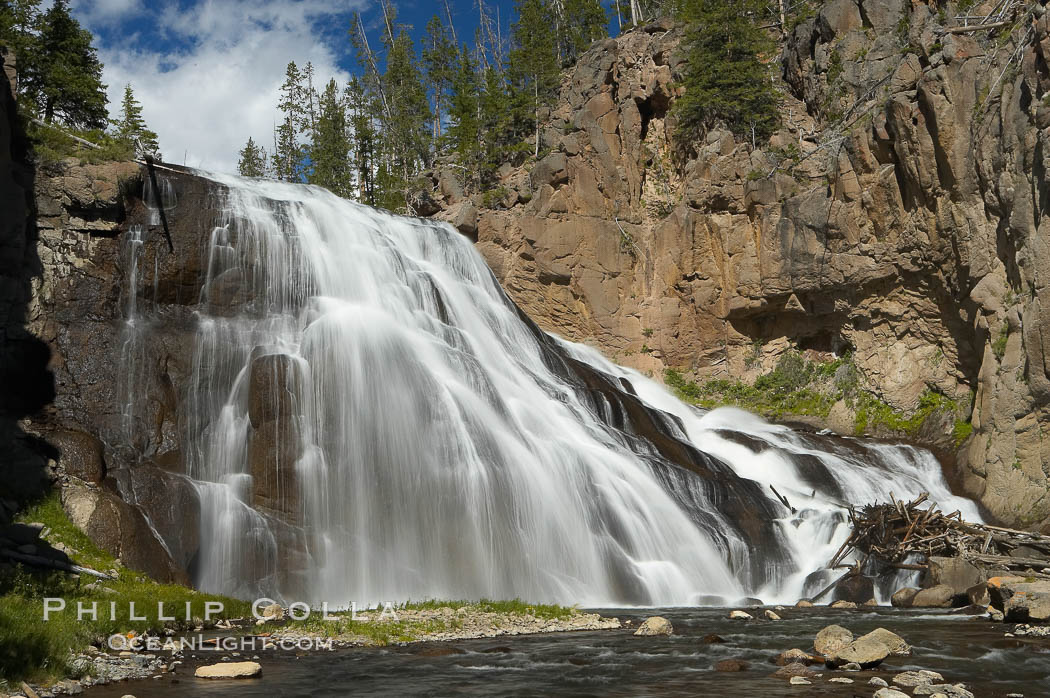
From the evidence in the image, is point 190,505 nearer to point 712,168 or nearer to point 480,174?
point 712,168

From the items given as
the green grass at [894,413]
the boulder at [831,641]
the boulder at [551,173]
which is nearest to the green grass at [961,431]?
the green grass at [894,413]

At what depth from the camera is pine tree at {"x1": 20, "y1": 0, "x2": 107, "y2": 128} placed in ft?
119

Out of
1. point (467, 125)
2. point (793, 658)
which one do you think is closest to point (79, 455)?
point (793, 658)

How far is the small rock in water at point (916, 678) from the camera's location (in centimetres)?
926

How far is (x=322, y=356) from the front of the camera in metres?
20.1

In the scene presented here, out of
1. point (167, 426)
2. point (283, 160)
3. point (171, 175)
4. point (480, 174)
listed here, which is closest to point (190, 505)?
point (167, 426)

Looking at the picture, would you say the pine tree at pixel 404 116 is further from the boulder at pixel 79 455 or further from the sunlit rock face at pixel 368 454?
the boulder at pixel 79 455

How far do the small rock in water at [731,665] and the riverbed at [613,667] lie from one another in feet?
0.38

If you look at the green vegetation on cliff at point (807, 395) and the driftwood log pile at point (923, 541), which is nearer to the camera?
the driftwood log pile at point (923, 541)

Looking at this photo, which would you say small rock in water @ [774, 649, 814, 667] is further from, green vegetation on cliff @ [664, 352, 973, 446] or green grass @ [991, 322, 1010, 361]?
green vegetation on cliff @ [664, 352, 973, 446]

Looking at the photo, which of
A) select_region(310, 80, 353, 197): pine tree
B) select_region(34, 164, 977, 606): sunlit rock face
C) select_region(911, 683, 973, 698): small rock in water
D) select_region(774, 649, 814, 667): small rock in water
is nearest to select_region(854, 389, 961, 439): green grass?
select_region(34, 164, 977, 606): sunlit rock face

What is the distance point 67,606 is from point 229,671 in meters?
3.47

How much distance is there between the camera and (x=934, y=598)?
1686 cm

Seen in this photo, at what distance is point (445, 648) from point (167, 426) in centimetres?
987
